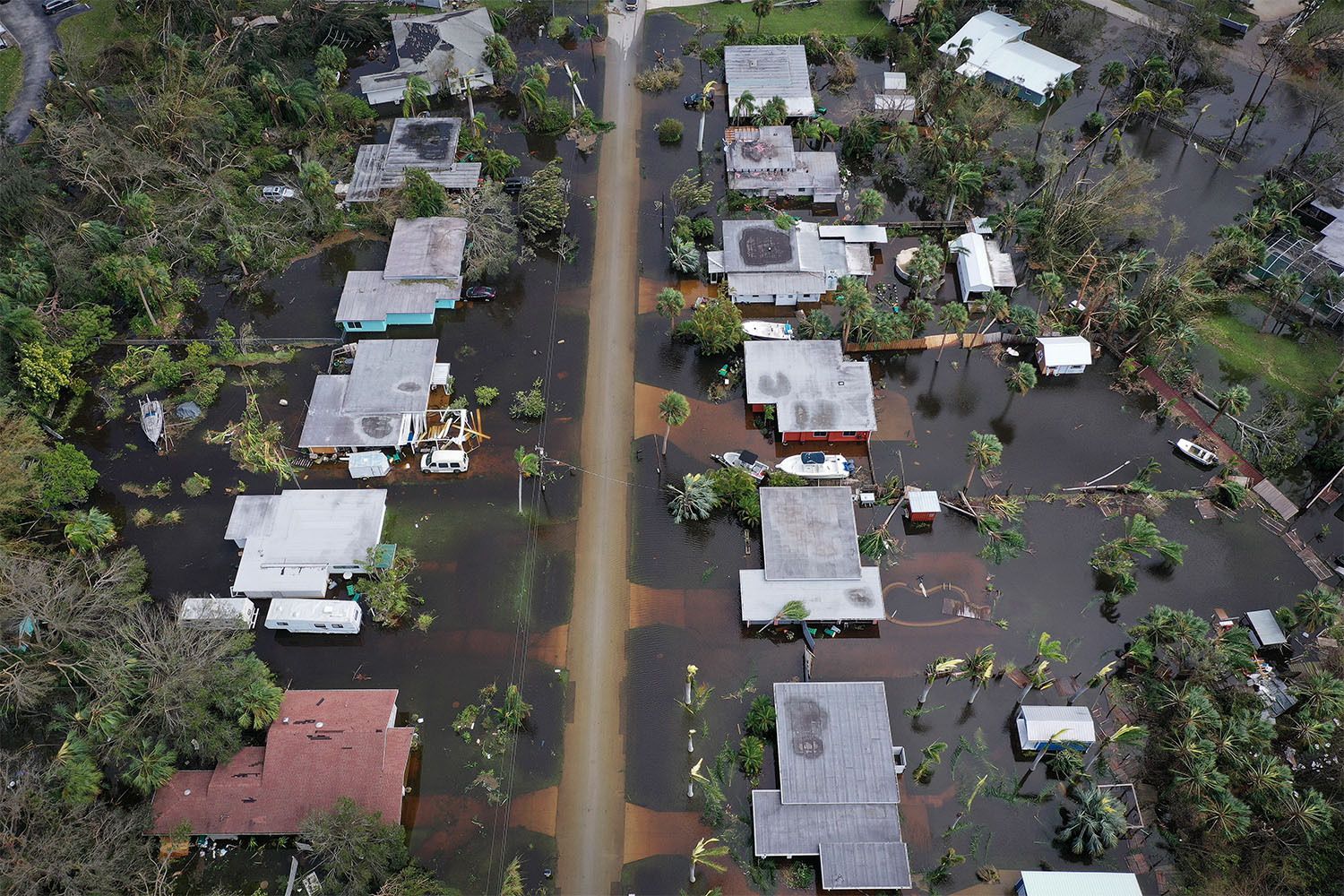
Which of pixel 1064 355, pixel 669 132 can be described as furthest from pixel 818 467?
pixel 669 132

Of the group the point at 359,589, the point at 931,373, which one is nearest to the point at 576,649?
the point at 359,589

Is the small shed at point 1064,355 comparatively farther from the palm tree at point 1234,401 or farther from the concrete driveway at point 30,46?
the concrete driveway at point 30,46

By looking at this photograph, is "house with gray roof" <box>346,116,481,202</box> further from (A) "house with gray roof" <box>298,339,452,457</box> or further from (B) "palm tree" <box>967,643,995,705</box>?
(B) "palm tree" <box>967,643,995,705</box>

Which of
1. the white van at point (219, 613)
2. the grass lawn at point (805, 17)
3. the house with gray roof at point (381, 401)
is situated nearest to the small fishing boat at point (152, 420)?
the house with gray roof at point (381, 401)

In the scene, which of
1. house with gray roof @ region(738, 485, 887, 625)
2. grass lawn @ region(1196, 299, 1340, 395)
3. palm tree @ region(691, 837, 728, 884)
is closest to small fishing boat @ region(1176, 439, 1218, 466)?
grass lawn @ region(1196, 299, 1340, 395)

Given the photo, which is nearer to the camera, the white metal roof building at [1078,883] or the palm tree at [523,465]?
the white metal roof building at [1078,883]

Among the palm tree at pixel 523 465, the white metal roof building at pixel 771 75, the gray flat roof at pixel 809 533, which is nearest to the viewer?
the gray flat roof at pixel 809 533
